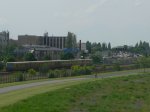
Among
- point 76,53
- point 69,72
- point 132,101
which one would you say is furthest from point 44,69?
point 76,53

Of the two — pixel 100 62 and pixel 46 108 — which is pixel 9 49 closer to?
pixel 100 62

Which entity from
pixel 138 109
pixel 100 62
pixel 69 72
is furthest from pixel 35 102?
pixel 100 62

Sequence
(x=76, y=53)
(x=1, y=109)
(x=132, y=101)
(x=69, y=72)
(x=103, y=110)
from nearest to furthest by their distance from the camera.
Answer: (x=1, y=109) → (x=103, y=110) → (x=132, y=101) → (x=69, y=72) → (x=76, y=53)

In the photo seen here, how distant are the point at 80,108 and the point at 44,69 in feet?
178

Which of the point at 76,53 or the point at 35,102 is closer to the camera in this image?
the point at 35,102

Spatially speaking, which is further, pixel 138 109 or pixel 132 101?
pixel 132 101

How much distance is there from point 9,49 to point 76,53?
27.2m

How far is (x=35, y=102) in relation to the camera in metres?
25.1

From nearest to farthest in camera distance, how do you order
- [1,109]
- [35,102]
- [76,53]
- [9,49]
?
1. [1,109]
2. [35,102]
3. [9,49]
4. [76,53]

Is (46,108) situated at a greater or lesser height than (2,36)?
lesser

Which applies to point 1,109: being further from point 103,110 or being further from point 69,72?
point 69,72

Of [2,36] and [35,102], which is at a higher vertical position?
[2,36]

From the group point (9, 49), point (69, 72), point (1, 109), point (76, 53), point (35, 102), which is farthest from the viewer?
point (76, 53)

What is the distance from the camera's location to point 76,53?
163m
